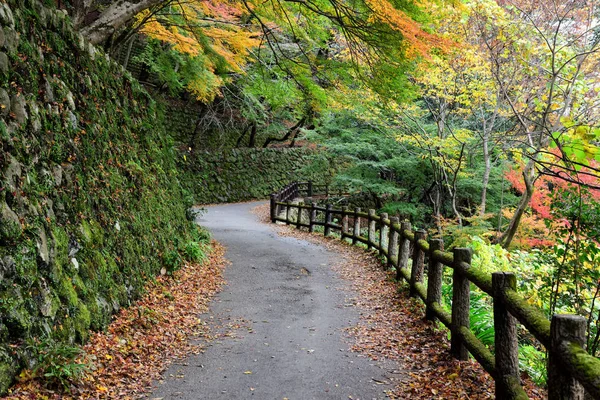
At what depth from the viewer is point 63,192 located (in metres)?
4.96

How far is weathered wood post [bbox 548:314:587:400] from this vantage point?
96.6 inches

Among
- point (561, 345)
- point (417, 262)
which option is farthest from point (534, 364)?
point (561, 345)

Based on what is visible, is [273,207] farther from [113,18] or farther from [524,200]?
[113,18]

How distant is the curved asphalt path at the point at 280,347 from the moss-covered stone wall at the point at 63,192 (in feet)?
4.00

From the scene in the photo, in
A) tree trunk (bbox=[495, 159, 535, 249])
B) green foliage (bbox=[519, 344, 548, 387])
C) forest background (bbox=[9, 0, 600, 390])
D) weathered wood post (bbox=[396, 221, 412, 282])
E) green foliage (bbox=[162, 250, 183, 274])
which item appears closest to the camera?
green foliage (bbox=[519, 344, 548, 387])

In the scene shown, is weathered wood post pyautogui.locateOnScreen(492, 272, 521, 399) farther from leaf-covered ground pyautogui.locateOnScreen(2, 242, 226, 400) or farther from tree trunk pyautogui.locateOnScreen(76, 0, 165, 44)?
tree trunk pyautogui.locateOnScreen(76, 0, 165, 44)

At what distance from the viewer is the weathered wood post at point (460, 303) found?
446 centimetres

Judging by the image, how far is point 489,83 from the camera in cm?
1258

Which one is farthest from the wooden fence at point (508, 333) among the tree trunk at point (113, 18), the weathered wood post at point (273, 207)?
the weathered wood post at point (273, 207)

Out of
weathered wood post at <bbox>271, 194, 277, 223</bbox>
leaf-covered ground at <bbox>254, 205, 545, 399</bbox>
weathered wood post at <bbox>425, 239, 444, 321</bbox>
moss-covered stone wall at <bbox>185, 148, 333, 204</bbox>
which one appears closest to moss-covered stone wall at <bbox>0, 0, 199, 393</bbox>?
leaf-covered ground at <bbox>254, 205, 545, 399</bbox>

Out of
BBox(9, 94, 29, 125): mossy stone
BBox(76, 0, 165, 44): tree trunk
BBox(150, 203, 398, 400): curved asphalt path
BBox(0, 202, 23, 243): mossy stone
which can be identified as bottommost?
BBox(150, 203, 398, 400): curved asphalt path

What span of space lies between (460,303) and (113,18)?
6.24 metres

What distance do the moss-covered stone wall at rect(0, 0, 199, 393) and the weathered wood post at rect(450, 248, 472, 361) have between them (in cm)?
374

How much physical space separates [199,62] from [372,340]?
1018 centimetres
